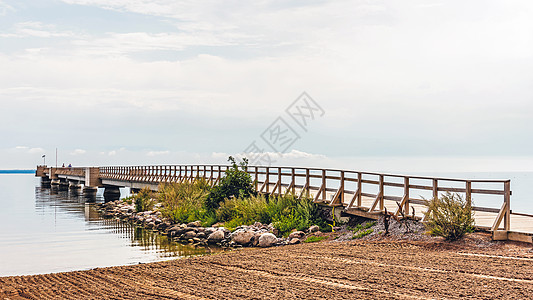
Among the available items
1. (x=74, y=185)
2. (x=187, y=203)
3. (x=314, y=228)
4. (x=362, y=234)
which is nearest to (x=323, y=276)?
(x=362, y=234)

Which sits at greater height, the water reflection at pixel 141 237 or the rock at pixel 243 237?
the rock at pixel 243 237

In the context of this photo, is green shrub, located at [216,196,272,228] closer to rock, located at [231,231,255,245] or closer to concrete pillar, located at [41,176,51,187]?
rock, located at [231,231,255,245]

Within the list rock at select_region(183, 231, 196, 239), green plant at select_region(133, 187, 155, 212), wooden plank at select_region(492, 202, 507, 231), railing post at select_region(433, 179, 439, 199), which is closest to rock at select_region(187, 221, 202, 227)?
rock at select_region(183, 231, 196, 239)

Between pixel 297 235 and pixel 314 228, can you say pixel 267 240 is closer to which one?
pixel 297 235

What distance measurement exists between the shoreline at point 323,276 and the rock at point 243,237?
5170 mm

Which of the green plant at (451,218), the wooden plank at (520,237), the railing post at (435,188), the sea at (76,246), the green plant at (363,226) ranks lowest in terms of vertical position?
the sea at (76,246)

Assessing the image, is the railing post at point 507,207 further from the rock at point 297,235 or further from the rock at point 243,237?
the rock at point 243,237

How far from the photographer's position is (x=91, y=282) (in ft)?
38.0

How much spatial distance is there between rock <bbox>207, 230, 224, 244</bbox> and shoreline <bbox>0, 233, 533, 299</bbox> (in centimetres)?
706

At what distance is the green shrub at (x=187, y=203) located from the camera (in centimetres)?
2803

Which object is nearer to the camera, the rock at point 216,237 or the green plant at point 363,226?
the green plant at point 363,226

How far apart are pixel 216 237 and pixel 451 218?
990 centimetres

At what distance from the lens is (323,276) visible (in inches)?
424

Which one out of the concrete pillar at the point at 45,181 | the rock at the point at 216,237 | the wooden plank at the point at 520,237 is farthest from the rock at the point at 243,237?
the concrete pillar at the point at 45,181
